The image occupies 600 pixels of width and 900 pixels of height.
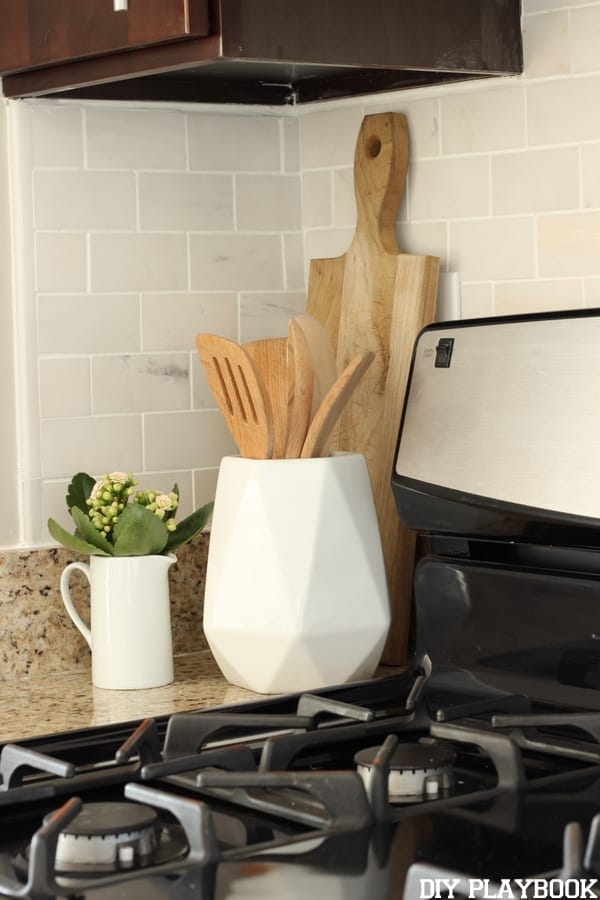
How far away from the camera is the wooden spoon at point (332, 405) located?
1457 mm

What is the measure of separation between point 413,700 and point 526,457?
10.3 inches

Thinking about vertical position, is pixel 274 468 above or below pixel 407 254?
below

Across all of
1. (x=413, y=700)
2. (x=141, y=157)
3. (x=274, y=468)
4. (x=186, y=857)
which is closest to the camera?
(x=186, y=857)

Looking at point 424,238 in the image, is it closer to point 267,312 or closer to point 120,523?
point 267,312

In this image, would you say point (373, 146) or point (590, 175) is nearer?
point (590, 175)

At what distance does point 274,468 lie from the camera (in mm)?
1468

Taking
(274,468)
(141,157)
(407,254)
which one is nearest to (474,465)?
(274,468)

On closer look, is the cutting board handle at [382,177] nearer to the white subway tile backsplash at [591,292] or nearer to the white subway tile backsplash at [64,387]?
the white subway tile backsplash at [591,292]

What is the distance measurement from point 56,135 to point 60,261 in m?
0.15

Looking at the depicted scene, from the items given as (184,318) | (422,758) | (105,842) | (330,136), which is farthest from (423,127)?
(105,842)

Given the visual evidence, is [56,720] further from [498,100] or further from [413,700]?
[498,100]

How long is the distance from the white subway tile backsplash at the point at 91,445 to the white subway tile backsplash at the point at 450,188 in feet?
1.43

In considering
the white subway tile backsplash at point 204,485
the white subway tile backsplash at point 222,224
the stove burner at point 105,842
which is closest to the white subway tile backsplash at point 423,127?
the white subway tile backsplash at point 222,224

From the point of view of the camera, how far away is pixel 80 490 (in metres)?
1.59
